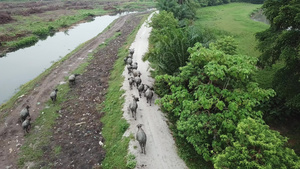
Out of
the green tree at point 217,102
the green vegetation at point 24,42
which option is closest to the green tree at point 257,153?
the green tree at point 217,102

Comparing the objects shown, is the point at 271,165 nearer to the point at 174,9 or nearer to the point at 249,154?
the point at 249,154

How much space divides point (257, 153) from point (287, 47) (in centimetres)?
637

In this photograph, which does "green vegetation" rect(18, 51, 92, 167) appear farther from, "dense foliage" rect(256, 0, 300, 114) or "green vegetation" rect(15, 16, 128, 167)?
"dense foliage" rect(256, 0, 300, 114)

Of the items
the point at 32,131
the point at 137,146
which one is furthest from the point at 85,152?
the point at 32,131

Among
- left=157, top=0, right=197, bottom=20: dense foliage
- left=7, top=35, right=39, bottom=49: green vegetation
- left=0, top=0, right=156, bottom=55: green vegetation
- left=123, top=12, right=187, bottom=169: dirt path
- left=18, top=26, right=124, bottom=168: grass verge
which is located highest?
left=157, top=0, right=197, bottom=20: dense foliage

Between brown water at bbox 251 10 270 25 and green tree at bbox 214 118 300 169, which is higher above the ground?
brown water at bbox 251 10 270 25

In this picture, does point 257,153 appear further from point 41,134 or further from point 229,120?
point 41,134

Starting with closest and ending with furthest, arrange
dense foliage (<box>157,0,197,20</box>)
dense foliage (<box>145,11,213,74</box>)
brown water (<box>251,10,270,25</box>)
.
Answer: dense foliage (<box>145,11,213,74</box>) → dense foliage (<box>157,0,197,20</box>) → brown water (<box>251,10,270,25</box>)

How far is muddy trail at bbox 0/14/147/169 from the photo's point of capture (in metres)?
12.5

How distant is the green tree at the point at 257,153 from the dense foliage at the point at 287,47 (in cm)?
411

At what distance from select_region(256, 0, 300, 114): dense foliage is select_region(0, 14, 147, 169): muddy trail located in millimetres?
10954

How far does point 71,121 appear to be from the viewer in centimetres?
1611

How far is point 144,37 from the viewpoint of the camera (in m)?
35.1

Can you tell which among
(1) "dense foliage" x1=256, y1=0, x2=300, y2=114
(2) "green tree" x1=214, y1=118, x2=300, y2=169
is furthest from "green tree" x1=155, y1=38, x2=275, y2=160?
(1) "dense foliage" x1=256, y1=0, x2=300, y2=114
